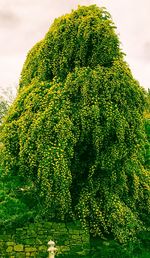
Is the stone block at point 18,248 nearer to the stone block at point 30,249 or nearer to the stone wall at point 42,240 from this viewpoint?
the stone wall at point 42,240

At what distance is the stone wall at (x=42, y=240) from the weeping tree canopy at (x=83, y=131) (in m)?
0.30

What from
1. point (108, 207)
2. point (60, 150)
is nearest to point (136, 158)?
point (108, 207)

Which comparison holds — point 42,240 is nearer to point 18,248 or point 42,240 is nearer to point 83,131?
point 18,248

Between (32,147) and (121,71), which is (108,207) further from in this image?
(121,71)

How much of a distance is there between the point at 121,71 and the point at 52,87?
1.89m

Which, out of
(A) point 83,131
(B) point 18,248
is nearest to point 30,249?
(B) point 18,248

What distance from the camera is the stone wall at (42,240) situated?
959cm

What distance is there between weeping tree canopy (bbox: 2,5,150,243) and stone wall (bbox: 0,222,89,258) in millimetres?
299

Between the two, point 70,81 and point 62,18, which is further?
point 62,18

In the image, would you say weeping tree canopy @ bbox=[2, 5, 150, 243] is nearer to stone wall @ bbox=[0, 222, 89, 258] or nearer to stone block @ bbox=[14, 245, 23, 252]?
stone wall @ bbox=[0, 222, 89, 258]

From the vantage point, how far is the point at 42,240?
986 cm

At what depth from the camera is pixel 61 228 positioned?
1006cm

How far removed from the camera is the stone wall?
959 cm

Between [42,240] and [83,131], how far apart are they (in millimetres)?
2821
